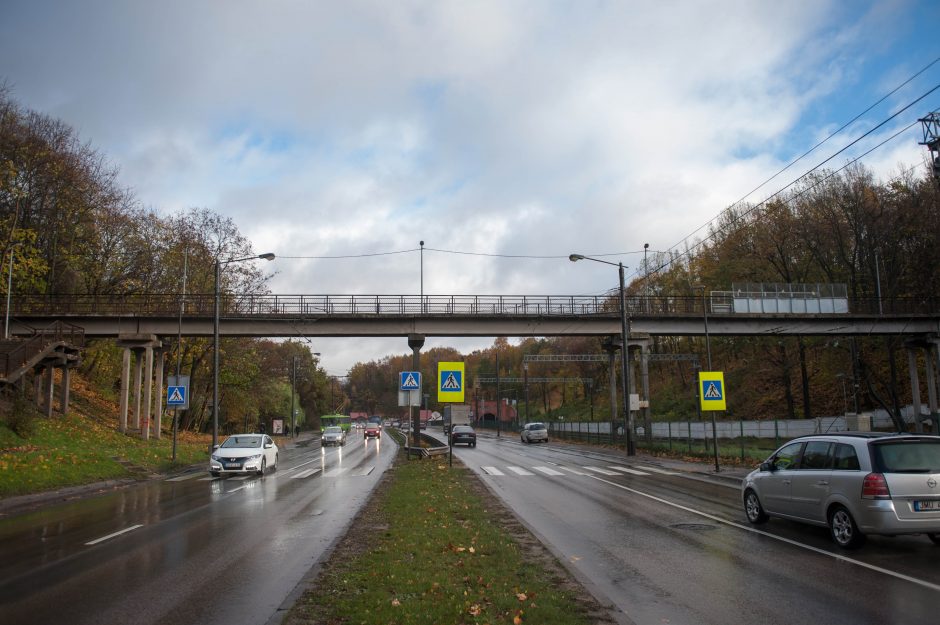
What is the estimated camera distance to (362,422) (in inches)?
5182

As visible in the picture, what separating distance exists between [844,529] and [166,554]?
10.0 metres

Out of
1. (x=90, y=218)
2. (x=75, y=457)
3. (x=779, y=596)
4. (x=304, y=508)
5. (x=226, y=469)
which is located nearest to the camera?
(x=779, y=596)

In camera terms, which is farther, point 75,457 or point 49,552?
point 75,457

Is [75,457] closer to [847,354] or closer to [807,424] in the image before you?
[807,424]

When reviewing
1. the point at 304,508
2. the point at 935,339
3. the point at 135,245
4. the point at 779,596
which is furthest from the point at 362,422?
the point at 779,596

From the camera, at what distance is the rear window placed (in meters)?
9.43

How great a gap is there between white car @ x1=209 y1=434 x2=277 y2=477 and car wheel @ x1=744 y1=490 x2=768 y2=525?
1818 cm

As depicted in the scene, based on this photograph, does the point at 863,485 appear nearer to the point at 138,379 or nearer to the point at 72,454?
the point at 72,454

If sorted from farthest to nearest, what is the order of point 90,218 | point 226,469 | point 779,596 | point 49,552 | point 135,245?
1. point 135,245
2. point 90,218
3. point 226,469
4. point 49,552
5. point 779,596

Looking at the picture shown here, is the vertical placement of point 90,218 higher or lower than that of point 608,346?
higher

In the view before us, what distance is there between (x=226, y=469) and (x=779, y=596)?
21.3 m

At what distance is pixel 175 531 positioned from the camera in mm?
12117

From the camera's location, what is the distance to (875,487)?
9.29 m

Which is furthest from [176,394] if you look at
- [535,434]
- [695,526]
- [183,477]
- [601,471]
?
[535,434]
